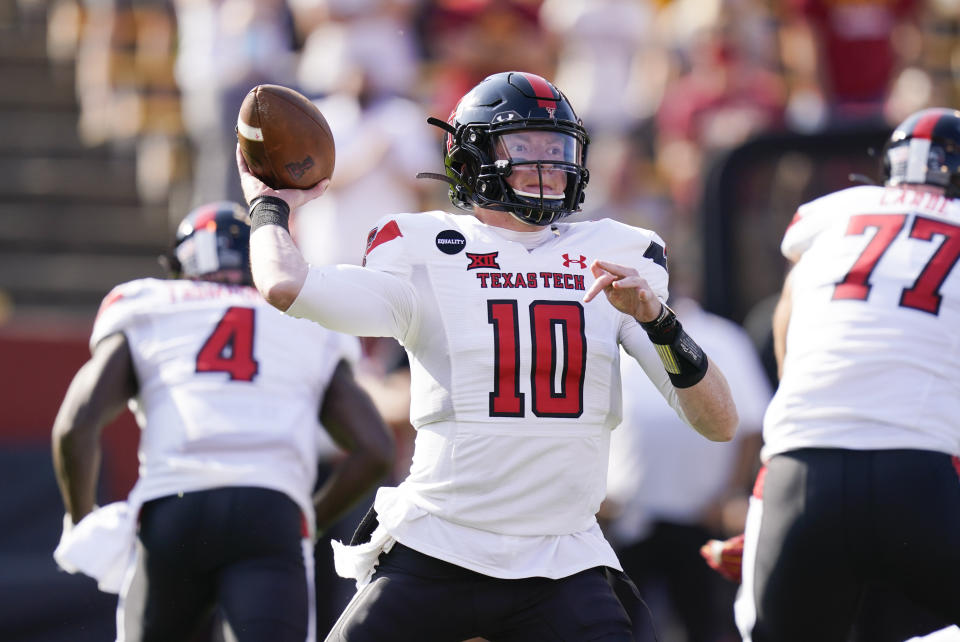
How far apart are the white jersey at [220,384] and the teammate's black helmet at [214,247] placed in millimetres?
89

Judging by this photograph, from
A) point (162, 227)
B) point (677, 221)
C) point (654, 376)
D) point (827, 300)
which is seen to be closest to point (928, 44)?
point (677, 221)

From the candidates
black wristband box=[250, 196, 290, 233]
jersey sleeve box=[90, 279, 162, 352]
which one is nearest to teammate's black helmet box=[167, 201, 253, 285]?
jersey sleeve box=[90, 279, 162, 352]

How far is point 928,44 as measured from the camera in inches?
394

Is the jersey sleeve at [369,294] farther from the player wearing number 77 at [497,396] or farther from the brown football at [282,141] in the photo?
the brown football at [282,141]

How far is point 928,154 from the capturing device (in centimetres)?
448

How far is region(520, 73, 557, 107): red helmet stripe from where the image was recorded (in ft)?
12.4

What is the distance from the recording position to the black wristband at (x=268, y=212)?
3.54 m

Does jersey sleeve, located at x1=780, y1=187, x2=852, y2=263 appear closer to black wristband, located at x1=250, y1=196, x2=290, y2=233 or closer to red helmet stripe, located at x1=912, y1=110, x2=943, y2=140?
red helmet stripe, located at x1=912, y1=110, x2=943, y2=140

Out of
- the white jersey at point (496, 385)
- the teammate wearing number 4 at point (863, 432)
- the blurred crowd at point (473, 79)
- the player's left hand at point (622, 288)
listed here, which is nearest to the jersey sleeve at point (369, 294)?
the white jersey at point (496, 385)

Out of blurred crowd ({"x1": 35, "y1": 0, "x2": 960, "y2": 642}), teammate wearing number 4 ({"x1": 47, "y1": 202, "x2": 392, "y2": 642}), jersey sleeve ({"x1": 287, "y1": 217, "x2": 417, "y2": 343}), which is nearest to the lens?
jersey sleeve ({"x1": 287, "y1": 217, "x2": 417, "y2": 343})

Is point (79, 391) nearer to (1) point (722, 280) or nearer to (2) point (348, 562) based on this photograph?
(2) point (348, 562)

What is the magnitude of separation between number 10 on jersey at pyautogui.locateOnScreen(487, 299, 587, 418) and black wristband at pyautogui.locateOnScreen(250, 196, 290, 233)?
0.56m

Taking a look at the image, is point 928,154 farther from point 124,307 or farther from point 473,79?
point 473,79

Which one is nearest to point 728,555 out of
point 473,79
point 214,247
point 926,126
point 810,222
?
point 810,222
